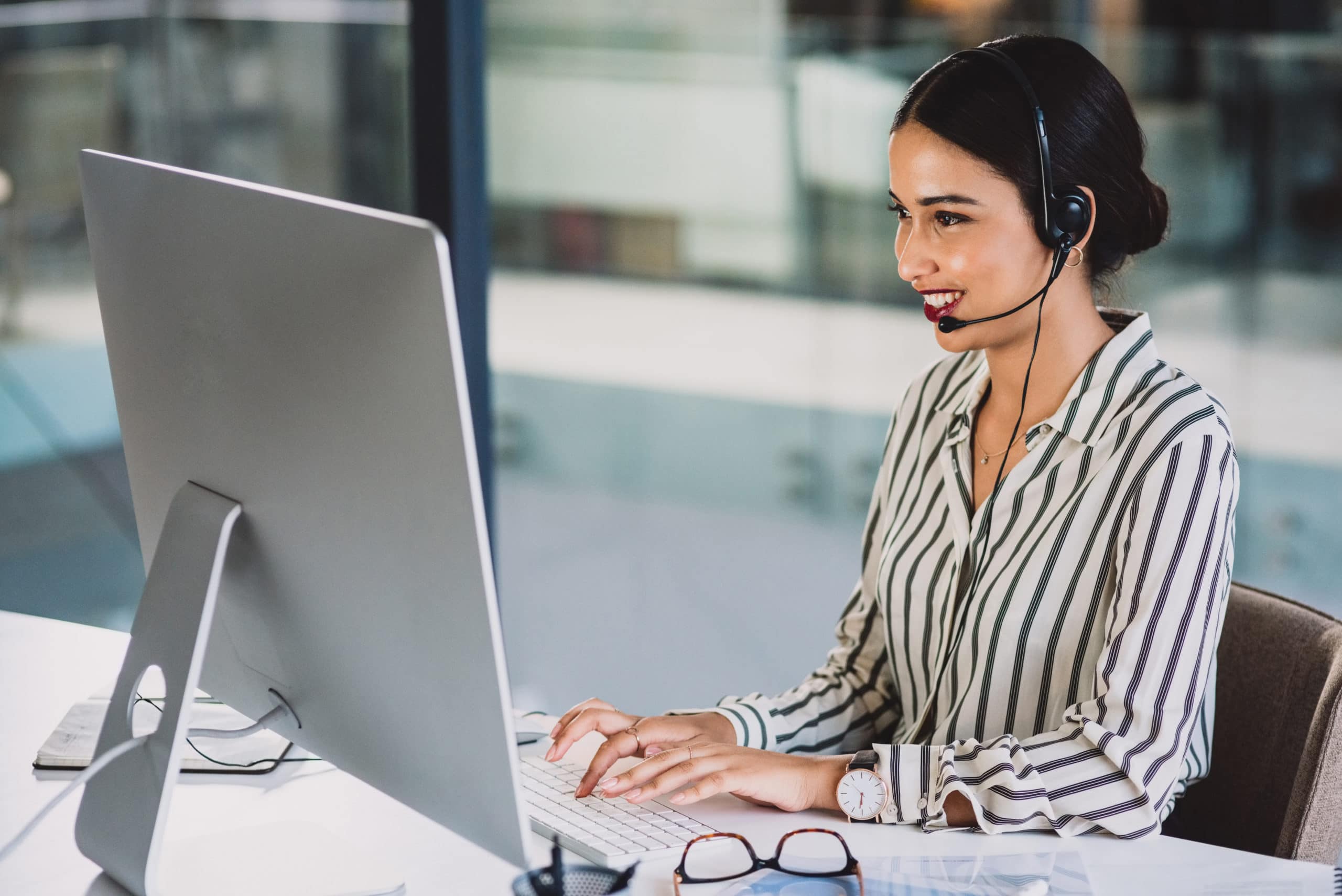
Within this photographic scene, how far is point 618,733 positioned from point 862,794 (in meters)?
0.25

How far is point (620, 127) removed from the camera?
4.02 meters

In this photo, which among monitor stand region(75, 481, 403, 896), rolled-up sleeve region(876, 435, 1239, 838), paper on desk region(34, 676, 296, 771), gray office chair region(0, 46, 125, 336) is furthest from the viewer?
gray office chair region(0, 46, 125, 336)

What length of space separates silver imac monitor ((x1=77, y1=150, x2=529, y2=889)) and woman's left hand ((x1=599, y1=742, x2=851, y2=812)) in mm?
264

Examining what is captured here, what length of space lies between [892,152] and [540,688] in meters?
2.37

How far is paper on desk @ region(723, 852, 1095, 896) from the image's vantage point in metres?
1.15

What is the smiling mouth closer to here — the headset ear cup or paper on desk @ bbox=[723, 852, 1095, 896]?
the headset ear cup

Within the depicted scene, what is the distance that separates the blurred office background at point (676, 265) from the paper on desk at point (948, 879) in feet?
7.65

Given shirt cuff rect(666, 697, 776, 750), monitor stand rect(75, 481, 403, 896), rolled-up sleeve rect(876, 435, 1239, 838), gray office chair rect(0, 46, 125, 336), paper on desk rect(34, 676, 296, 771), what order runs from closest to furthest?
monitor stand rect(75, 481, 403, 896) → rolled-up sleeve rect(876, 435, 1239, 838) → paper on desk rect(34, 676, 296, 771) → shirt cuff rect(666, 697, 776, 750) → gray office chair rect(0, 46, 125, 336)

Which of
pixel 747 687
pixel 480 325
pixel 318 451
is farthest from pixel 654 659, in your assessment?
pixel 318 451

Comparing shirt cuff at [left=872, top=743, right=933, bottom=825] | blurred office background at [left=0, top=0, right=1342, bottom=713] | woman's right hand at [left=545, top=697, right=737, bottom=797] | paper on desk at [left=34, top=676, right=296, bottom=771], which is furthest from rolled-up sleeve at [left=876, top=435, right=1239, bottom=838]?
blurred office background at [left=0, top=0, right=1342, bottom=713]

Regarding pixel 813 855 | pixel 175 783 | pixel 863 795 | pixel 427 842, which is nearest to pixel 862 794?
pixel 863 795

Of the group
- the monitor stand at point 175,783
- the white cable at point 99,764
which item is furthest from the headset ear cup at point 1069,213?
the white cable at point 99,764

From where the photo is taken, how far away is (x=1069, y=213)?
57.0 inches

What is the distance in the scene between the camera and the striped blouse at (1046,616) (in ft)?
4.29
